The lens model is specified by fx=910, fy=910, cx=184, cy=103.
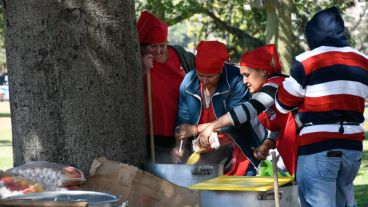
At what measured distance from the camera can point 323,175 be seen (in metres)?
5.58

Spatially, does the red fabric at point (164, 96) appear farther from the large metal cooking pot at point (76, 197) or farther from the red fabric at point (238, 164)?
the large metal cooking pot at point (76, 197)

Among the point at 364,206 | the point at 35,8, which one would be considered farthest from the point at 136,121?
the point at 364,206

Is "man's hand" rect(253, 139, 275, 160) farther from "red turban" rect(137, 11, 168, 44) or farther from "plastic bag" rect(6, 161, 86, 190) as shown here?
"plastic bag" rect(6, 161, 86, 190)

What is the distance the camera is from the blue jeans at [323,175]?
559 cm

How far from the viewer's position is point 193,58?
7.00 meters

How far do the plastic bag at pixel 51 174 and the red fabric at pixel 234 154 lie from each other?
1154 millimetres

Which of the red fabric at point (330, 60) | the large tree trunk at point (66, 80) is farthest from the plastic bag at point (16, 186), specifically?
the red fabric at point (330, 60)

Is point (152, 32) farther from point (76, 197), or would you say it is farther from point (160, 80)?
point (76, 197)

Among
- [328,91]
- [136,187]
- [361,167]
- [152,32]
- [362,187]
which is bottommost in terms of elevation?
[361,167]

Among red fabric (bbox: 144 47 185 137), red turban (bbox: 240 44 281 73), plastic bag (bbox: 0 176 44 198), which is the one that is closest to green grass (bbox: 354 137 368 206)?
red fabric (bbox: 144 47 185 137)

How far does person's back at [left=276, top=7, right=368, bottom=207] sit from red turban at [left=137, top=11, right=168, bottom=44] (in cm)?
124

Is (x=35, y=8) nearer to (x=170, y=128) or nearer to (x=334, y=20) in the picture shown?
(x=170, y=128)

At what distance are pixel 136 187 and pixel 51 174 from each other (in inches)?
21.5

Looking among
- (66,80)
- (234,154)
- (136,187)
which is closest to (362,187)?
(234,154)
